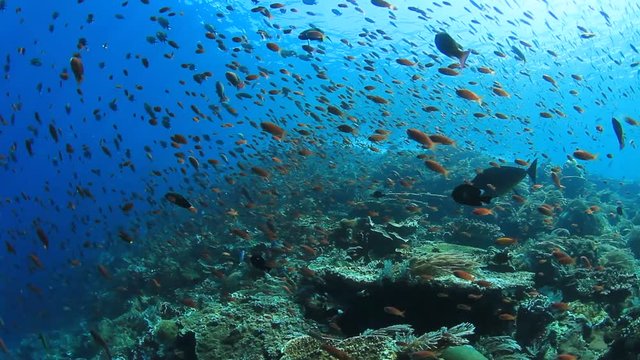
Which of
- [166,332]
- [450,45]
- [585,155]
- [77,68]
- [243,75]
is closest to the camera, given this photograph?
[450,45]

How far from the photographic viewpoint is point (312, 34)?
34.0 ft

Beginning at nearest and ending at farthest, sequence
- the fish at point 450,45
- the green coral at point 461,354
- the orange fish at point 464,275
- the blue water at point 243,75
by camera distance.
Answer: the green coral at point 461,354, the orange fish at point 464,275, the fish at point 450,45, the blue water at point 243,75

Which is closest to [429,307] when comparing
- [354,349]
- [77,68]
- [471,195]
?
[354,349]

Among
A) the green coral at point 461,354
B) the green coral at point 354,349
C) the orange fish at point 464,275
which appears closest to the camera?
the green coral at point 461,354

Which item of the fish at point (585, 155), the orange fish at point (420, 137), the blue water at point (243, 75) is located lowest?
the blue water at point (243, 75)

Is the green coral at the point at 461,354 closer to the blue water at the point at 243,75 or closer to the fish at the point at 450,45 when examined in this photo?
the fish at the point at 450,45

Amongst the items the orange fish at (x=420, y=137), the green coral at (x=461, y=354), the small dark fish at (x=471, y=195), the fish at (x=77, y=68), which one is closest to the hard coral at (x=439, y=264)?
the green coral at (x=461, y=354)

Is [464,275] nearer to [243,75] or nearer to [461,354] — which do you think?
[461,354]

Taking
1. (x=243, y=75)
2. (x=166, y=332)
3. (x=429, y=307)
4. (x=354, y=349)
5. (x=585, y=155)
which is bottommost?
(x=243, y=75)

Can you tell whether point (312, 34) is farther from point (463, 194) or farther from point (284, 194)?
point (284, 194)

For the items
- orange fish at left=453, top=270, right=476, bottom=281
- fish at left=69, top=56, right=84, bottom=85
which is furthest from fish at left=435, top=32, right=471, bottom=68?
fish at left=69, top=56, right=84, bottom=85

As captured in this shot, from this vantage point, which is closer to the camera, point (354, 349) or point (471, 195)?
point (354, 349)

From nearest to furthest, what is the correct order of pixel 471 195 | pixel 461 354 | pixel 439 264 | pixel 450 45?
pixel 461 354, pixel 471 195, pixel 439 264, pixel 450 45

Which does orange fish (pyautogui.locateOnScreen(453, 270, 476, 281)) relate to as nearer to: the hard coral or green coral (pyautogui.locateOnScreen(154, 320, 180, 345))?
the hard coral
